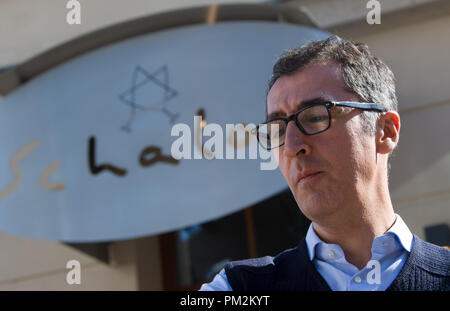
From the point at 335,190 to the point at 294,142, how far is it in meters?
0.14

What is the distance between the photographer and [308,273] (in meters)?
1.38

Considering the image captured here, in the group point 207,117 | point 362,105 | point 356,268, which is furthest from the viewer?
point 207,117

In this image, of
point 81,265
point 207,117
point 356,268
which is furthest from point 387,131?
point 81,265

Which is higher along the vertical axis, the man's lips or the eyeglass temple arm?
the eyeglass temple arm

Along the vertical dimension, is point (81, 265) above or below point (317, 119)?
above

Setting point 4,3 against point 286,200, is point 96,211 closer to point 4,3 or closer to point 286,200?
point 286,200

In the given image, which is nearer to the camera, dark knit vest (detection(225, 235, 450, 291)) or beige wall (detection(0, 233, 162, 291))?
dark knit vest (detection(225, 235, 450, 291))

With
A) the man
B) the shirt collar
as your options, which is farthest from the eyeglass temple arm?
the shirt collar

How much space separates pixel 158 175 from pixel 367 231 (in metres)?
3.18

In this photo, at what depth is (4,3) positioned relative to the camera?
6133 mm

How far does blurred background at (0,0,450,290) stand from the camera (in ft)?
14.6

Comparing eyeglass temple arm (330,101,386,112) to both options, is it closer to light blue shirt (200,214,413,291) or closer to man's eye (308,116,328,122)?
man's eye (308,116,328,122)

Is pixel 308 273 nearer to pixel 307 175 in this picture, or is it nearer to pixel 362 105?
pixel 307 175

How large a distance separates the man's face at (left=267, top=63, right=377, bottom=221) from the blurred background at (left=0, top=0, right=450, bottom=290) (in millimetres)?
2697
